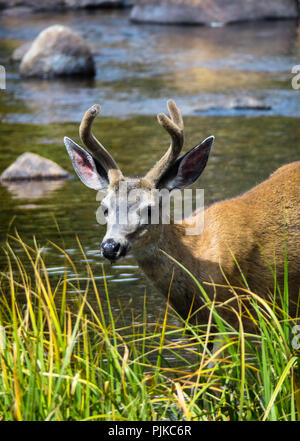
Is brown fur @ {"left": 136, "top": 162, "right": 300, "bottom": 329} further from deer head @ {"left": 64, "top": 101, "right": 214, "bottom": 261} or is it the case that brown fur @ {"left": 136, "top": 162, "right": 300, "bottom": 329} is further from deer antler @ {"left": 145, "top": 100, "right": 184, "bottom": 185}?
deer antler @ {"left": 145, "top": 100, "right": 184, "bottom": 185}

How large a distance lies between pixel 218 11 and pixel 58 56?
855 cm

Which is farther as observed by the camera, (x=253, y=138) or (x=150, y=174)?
(x=253, y=138)

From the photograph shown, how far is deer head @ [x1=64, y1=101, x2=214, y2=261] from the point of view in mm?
5680

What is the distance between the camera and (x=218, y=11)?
86.0ft

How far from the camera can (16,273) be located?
8398 mm

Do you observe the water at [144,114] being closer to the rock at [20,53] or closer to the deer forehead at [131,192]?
the rock at [20,53]

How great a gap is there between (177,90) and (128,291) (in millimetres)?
10026

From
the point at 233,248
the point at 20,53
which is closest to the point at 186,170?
the point at 233,248

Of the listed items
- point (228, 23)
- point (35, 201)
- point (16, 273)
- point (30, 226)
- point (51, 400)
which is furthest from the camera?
point (228, 23)

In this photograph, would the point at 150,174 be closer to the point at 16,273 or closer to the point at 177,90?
the point at 16,273

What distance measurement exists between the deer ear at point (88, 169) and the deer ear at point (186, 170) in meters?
0.38

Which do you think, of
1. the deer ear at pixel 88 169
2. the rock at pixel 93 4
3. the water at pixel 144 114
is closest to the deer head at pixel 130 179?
the deer ear at pixel 88 169

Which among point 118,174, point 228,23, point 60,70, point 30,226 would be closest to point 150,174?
point 118,174

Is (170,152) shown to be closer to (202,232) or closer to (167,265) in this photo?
(202,232)
